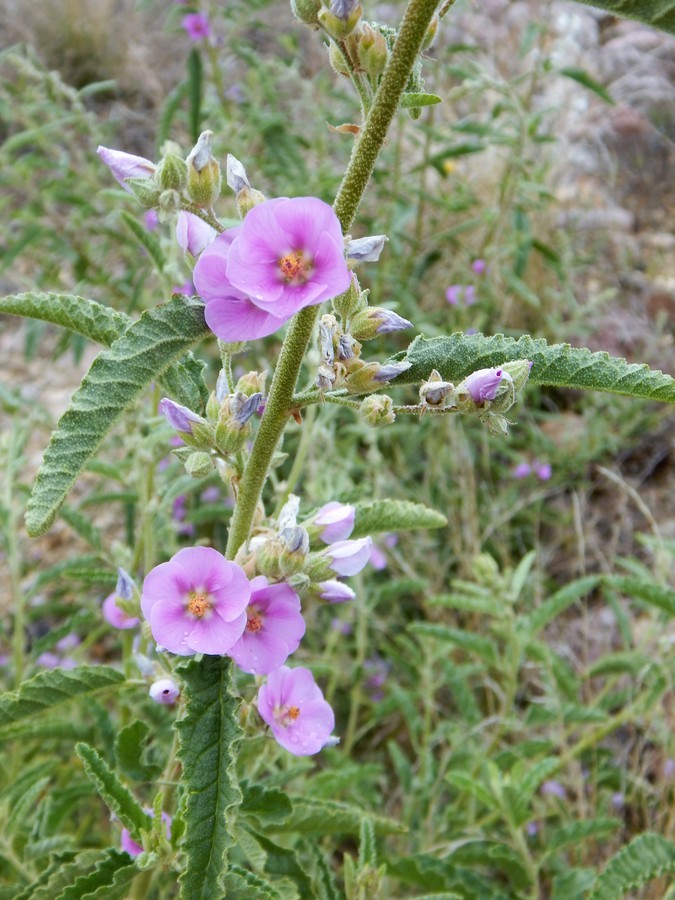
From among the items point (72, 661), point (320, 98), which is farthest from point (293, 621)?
point (320, 98)

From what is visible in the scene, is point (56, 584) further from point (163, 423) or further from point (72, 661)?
point (163, 423)

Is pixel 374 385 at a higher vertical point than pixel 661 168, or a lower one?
higher

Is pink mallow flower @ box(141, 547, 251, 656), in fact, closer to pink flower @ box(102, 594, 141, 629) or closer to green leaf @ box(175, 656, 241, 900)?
green leaf @ box(175, 656, 241, 900)

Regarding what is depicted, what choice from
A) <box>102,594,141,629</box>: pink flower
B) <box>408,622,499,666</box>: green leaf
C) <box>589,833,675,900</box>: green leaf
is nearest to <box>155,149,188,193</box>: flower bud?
<box>102,594,141,629</box>: pink flower

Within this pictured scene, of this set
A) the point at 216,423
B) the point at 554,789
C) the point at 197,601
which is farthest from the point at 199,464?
the point at 554,789

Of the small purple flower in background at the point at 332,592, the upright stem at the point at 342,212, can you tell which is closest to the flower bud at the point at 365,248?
the upright stem at the point at 342,212

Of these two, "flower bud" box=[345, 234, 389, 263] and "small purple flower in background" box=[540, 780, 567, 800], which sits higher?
"flower bud" box=[345, 234, 389, 263]
